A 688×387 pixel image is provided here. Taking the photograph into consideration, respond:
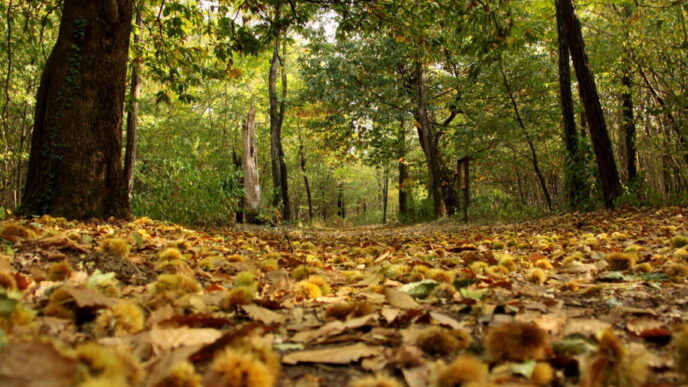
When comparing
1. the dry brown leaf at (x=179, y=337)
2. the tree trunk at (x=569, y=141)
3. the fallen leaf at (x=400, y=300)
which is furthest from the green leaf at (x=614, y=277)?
the tree trunk at (x=569, y=141)

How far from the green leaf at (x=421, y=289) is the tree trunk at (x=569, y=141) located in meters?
6.59

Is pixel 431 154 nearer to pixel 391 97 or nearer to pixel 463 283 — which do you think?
pixel 391 97

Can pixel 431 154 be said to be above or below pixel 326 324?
above

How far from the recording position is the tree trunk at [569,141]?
7398 mm

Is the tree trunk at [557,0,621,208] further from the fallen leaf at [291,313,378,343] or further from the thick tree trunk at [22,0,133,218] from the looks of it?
the fallen leaf at [291,313,378,343]

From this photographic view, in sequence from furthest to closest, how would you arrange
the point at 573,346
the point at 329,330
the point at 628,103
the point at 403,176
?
the point at 403,176, the point at 628,103, the point at 329,330, the point at 573,346

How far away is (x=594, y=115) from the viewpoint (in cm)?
660

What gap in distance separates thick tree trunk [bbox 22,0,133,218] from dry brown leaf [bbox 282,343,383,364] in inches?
140

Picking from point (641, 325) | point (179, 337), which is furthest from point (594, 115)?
point (179, 337)

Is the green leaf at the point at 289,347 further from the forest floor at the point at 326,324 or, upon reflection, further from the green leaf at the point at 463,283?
the green leaf at the point at 463,283

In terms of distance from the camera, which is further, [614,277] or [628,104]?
[628,104]

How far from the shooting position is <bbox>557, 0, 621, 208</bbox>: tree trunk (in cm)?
651

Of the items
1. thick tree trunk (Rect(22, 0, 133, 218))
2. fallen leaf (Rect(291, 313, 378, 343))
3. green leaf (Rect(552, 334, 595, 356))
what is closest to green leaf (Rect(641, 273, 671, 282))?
green leaf (Rect(552, 334, 595, 356))

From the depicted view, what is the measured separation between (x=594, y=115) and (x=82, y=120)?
22.0 ft
